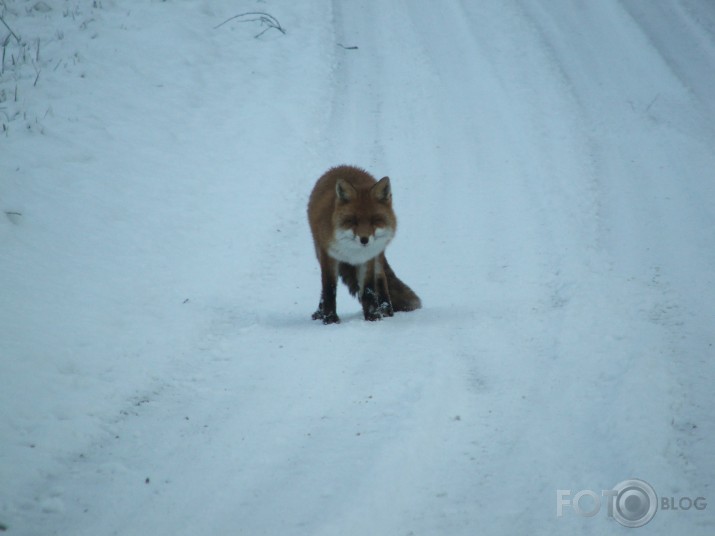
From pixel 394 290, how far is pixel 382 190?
1131 mm

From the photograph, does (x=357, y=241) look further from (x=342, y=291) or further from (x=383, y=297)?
(x=342, y=291)

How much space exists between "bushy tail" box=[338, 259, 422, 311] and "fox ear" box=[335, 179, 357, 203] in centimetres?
78

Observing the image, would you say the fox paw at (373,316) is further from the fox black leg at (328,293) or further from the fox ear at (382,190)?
the fox ear at (382,190)

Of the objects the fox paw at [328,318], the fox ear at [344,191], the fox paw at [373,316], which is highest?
the fox ear at [344,191]

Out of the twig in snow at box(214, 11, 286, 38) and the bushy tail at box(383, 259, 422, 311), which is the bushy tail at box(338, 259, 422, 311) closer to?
the bushy tail at box(383, 259, 422, 311)

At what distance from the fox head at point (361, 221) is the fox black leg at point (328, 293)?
0.50 ft

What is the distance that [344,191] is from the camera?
555cm

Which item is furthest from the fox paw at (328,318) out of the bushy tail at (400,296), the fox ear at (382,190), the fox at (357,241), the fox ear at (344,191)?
the fox ear at (382,190)

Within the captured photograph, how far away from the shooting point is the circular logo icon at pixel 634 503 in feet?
9.49

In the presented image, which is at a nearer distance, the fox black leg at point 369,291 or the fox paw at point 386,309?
the fox black leg at point 369,291

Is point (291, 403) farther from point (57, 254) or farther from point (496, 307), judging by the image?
point (57, 254)

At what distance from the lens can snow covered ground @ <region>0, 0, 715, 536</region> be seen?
3.20 m

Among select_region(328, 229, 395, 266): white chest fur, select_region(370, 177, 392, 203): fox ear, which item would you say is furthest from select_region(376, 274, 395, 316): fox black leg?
select_region(370, 177, 392, 203): fox ear

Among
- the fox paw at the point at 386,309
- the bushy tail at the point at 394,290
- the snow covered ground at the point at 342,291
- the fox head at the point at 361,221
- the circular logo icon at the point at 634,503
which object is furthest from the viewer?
the bushy tail at the point at 394,290
